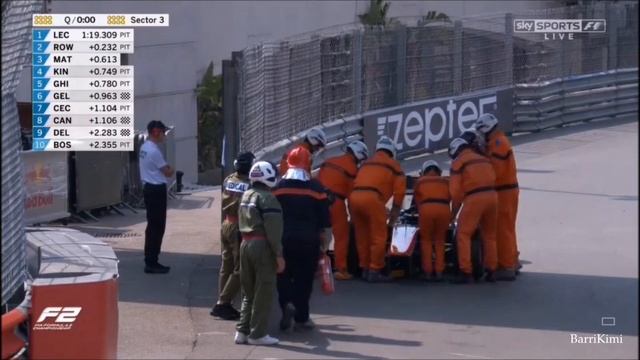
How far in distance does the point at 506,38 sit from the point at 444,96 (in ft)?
7.20

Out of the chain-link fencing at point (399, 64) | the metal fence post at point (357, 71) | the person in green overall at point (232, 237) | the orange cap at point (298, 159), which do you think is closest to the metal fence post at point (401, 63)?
the chain-link fencing at point (399, 64)

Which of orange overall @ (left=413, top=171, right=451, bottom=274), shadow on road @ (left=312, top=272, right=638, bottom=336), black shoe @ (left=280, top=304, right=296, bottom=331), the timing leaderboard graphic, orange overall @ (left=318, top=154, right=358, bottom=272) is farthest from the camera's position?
orange overall @ (left=318, top=154, right=358, bottom=272)

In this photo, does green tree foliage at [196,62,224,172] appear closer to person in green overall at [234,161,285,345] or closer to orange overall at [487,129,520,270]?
orange overall at [487,129,520,270]

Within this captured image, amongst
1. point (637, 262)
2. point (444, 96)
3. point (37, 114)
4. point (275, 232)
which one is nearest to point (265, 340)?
point (275, 232)

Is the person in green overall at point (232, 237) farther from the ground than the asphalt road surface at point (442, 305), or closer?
A: farther from the ground

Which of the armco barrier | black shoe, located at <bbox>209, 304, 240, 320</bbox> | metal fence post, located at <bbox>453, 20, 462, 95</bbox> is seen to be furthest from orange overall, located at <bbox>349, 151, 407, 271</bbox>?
the armco barrier

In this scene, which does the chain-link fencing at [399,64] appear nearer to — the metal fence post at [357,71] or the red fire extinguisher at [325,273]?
the metal fence post at [357,71]

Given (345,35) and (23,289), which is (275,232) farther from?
(345,35)

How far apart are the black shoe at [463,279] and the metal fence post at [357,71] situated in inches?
299

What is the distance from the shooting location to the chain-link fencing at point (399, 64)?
49.1 feet

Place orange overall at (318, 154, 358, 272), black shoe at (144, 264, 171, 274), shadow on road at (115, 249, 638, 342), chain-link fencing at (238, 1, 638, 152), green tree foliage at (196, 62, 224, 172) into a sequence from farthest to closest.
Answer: green tree foliage at (196, 62, 224, 172)
chain-link fencing at (238, 1, 638, 152)
black shoe at (144, 264, 171, 274)
orange overall at (318, 154, 358, 272)
shadow on road at (115, 249, 638, 342)

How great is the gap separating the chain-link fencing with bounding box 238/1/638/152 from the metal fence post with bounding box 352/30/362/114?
0.06 feet

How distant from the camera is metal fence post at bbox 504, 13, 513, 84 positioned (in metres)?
22.1

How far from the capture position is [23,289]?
7.12m
